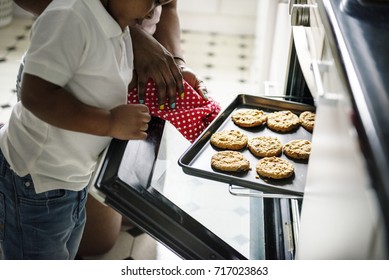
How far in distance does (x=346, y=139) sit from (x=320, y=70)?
0.39 metres

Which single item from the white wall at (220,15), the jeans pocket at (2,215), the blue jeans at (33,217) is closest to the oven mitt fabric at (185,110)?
the blue jeans at (33,217)

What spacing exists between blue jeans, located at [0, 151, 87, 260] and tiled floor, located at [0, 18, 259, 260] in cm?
211

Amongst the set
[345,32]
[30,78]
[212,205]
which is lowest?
[212,205]

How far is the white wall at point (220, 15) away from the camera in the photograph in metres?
5.21

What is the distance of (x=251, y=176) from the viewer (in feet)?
4.81

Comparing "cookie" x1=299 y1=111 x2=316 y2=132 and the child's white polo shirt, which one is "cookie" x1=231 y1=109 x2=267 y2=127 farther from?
the child's white polo shirt

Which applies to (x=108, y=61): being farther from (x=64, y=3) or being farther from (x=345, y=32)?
(x=345, y=32)

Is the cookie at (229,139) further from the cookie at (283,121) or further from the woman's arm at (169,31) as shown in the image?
the woman's arm at (169,31)

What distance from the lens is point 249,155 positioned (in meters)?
1.61

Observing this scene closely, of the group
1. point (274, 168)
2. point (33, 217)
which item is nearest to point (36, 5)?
point (33, 217)

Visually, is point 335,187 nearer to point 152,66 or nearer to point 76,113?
point 76,113

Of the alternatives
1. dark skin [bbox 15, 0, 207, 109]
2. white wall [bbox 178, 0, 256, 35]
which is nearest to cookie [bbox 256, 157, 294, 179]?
dark skin [bbox 15, 0, 207, 109]

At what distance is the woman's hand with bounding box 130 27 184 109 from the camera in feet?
4.93
